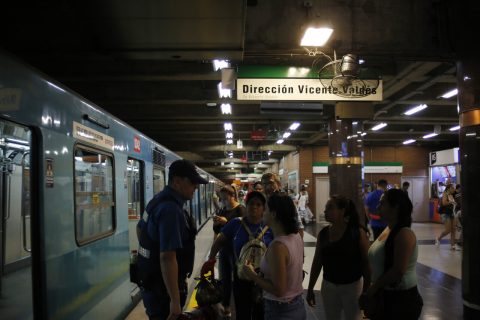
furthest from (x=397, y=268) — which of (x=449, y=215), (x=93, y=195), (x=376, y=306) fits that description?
(x=449, y=215)

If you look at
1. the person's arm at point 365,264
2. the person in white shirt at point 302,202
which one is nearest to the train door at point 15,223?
the person's arm at point 365,264

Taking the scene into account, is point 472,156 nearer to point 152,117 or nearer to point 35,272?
point 35,272

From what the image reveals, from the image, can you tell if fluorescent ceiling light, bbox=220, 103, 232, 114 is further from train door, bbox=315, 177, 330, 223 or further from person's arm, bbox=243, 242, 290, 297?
train door, bbox=315, 177, 330, 223

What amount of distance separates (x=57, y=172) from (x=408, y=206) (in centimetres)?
266

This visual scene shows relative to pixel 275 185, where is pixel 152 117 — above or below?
above

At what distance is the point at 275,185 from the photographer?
5.58m

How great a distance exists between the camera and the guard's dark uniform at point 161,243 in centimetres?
263

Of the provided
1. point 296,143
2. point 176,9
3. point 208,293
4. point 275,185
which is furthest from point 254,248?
point 296,143

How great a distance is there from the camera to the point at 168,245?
8.51 feet

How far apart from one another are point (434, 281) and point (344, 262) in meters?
4.91

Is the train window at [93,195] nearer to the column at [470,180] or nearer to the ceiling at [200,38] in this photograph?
the ceiling at [200,38]

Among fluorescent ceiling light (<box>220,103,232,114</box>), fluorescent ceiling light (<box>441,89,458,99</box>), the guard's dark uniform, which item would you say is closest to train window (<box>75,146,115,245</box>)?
the guard's dark uniform

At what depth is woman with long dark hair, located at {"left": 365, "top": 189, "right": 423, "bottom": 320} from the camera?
297cm

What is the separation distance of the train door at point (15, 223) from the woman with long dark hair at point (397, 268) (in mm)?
2474
